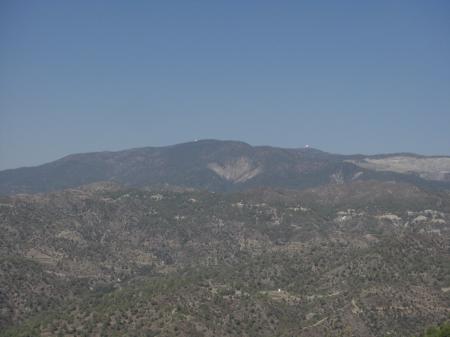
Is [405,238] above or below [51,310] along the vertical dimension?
above

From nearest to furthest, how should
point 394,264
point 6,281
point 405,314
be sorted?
1. point 405,314
2. point 394,264
3. point 6,281

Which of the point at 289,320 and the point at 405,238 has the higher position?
the point at 405,238

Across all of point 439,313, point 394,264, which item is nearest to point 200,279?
point 394,264

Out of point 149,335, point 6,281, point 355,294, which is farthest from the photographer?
point 6,281

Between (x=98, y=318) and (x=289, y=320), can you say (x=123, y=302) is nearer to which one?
(x=98, y=318)

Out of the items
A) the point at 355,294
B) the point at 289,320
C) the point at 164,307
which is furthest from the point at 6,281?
the point at 355,294

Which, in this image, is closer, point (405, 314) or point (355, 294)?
Result: point (405, 314)

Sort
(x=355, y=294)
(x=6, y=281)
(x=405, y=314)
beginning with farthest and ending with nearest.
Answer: (x=6, y=281), (x=355, y=294), (x=405, y=314)

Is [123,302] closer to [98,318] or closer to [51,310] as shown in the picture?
[98,318]

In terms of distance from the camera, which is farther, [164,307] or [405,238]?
[405,238]
